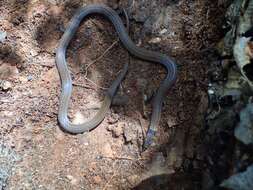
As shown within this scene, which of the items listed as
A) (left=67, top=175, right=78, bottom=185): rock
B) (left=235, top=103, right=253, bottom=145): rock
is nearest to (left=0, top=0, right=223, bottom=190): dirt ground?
(left=67, top=175, right=78, bottom=185): rock

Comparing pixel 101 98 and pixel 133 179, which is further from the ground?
pixel 101 98

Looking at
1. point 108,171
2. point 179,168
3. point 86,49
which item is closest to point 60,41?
point 86,49

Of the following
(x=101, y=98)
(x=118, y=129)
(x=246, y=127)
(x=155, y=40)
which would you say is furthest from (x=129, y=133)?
(x=246, y=127)

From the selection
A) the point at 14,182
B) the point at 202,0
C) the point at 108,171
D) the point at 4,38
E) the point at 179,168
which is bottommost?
the point at 14,182

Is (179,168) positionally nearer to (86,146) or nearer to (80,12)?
(86,146)

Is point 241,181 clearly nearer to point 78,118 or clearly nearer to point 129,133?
point 129,133

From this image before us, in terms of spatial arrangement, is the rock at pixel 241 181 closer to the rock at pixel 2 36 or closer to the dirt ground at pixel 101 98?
the dirt ground at pixel 101 98

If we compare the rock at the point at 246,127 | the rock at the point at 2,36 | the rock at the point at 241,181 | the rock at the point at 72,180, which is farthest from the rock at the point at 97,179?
the rock at the point at 2,36

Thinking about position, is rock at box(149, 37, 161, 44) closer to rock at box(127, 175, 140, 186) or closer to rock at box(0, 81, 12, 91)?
rock at box(127, 175, 140, 186)
